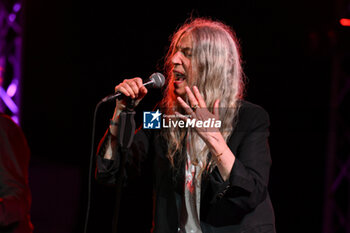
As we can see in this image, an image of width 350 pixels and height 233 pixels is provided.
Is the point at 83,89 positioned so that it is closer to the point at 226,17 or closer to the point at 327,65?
the point at 226,17

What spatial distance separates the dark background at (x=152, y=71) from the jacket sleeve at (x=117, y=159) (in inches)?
14.1

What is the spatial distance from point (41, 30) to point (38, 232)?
1.44m

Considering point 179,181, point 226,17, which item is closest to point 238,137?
point 179,181

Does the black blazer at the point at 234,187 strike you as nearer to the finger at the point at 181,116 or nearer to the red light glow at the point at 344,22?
the finger at the point at 181,116

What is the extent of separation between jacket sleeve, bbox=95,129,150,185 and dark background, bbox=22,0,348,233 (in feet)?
1.17

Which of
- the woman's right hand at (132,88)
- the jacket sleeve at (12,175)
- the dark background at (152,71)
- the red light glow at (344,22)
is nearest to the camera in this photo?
the woman's right hand at (132,88)

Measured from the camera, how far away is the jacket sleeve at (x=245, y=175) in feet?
5.04

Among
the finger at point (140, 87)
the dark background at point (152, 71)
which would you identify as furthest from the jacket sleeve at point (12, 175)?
the finger at point (140, 87)

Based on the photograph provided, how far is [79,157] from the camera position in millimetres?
2730

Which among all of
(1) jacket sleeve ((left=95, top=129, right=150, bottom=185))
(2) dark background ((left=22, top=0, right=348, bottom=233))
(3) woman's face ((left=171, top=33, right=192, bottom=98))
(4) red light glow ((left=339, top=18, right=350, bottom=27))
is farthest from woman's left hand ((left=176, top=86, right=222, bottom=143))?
(4) red light glow ((left=339, top=18, right=350, bottom=27))

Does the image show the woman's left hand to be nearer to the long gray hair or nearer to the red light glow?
the long gray hair

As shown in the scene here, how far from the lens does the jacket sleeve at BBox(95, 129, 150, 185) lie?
5.89 ft

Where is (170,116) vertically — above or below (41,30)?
below

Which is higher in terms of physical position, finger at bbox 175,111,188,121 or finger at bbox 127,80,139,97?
finger at bbox 127,80,139,97
